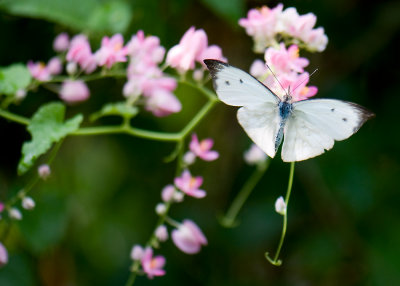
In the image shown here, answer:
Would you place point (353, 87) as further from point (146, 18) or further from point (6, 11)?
point (6, 11)

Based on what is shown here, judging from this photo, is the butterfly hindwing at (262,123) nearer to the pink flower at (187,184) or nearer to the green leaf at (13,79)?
the pink flower at (187,184)

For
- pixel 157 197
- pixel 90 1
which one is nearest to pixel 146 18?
pixel 90 1

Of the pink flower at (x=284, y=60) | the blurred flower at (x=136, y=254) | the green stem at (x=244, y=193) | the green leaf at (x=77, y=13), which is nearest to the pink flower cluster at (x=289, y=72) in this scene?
the pink flower at (x=284, y=60)

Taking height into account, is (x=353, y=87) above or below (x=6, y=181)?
above

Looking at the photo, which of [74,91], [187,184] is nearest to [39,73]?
[74,91]

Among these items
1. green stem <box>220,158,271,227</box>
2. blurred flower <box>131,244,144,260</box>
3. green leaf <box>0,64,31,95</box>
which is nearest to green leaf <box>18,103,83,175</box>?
green leaf <box>0,64,31,95</box>

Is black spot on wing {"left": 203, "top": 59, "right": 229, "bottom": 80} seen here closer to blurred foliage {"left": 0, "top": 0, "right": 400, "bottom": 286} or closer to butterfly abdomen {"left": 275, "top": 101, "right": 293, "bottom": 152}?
butterfly abdomen {"left": 275, "top": 101, "right": 293, "bottom": 152}
